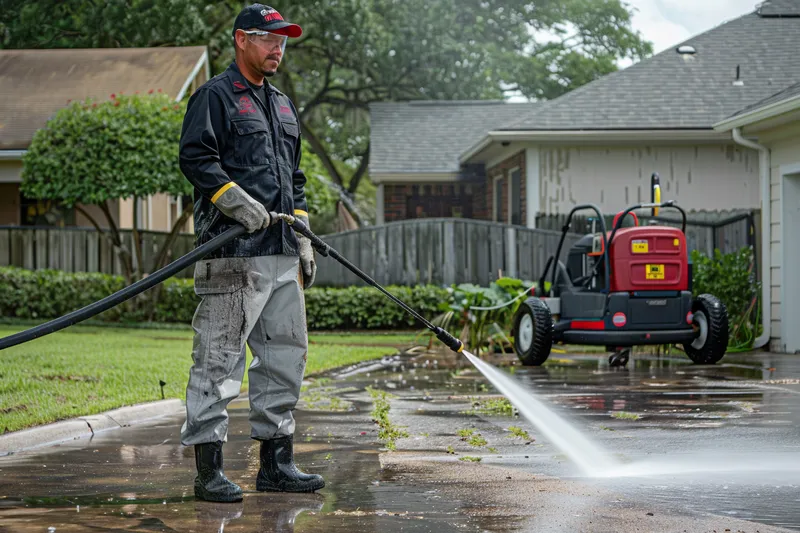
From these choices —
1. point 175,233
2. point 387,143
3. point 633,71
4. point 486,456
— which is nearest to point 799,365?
point 486,456

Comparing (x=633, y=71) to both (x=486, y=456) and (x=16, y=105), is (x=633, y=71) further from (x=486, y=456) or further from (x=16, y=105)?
(x=486, y=456)

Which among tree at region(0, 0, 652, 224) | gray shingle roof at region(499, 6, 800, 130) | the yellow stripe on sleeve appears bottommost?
the yellow stripe on sleeve

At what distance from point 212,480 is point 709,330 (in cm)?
836

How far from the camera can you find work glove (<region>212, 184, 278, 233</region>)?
5086 mm

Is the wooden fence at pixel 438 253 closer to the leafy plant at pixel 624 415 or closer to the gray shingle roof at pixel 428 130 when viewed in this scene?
the gray shingle roof at pixel 428 130

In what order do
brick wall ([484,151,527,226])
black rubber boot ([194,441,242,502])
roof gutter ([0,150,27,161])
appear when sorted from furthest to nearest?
brick wall ([484,151,527,226]) → roof gutter ([0,150,27,161]) → black rubber boot ([194,441,242,502])

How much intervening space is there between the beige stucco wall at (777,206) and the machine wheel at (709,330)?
8.40ft

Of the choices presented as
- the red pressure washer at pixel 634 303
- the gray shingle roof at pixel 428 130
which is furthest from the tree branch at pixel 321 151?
the red pressure washer at pixel 634 303

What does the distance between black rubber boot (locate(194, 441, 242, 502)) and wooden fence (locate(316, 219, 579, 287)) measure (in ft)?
48.1

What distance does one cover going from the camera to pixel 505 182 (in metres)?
23.5

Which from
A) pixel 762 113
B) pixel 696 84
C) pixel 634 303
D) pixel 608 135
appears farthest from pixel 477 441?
pixel 696 84

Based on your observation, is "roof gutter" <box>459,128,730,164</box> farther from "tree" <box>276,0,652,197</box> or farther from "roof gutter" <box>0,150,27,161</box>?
"tree" <box>276,0,652,197</box>

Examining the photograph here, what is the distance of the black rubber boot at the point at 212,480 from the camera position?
4988mm

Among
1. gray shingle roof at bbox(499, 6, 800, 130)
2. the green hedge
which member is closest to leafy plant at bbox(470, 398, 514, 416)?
the green hedge
